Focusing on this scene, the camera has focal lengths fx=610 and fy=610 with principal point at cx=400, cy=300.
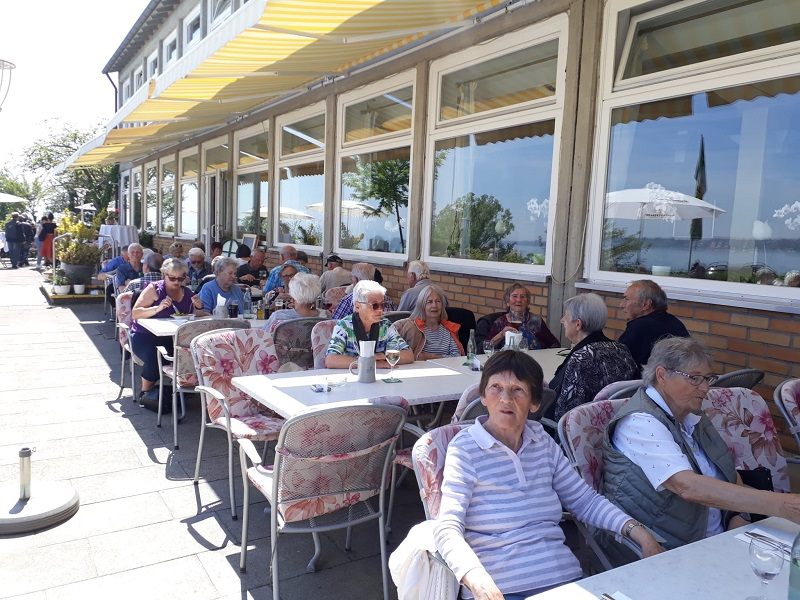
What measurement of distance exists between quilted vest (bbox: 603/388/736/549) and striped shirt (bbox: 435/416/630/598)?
14 cm

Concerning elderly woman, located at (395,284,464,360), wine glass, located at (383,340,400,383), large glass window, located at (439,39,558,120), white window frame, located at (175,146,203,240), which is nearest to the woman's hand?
wine glass, located at (383,340,400,383)

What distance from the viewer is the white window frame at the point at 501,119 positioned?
17.4ft

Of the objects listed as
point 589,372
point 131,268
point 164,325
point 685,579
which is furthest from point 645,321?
point 131,268

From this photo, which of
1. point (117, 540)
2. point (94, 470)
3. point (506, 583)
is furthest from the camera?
point (94, 470)

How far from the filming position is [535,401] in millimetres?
2104

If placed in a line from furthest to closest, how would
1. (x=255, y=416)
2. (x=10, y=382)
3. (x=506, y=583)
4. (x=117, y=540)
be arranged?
(x=10, y=382) < (x=255, y=416) < (x=117, y=540) < (x=506, y=583)

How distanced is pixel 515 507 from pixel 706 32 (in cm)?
401

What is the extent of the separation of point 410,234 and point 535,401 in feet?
16.5

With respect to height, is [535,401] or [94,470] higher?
[535,401]

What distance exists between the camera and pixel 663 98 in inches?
179

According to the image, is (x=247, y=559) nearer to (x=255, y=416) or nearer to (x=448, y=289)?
(x=255, y=416)

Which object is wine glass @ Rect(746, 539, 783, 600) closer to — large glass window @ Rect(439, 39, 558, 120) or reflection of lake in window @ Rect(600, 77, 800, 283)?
reflection of lake in window @ Rect(600, 77, 800, 283)

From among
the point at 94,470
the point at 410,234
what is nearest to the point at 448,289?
the point at 410,234

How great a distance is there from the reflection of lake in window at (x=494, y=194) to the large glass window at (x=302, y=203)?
283 cm
